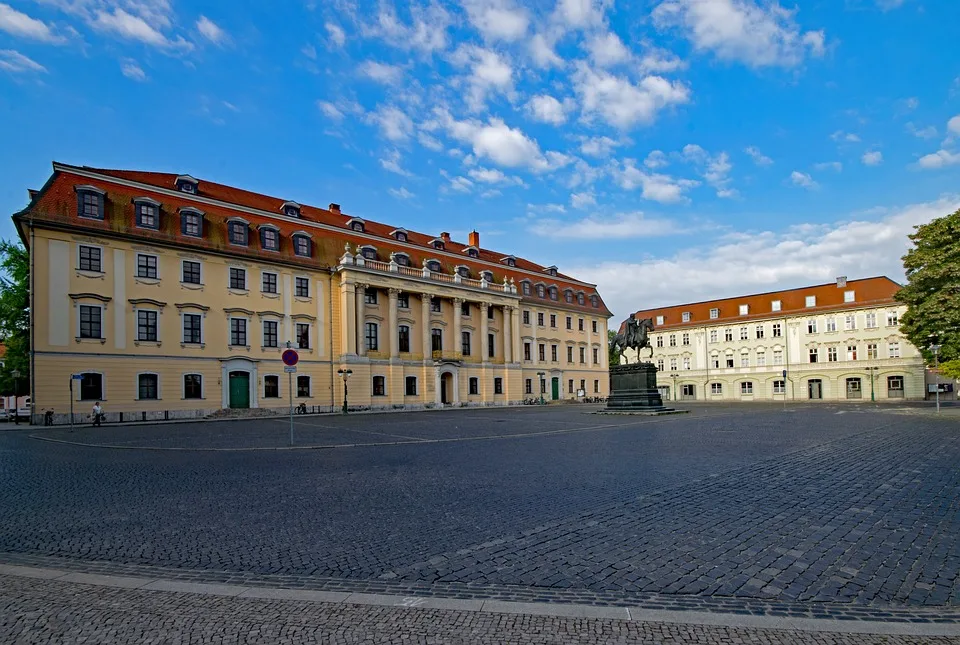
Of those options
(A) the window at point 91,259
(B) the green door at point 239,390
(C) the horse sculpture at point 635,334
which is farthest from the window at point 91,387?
(C) the horse sculpture at point 635,334

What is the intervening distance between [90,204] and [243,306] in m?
10.9

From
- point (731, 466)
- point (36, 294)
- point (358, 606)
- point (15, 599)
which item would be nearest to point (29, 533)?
point (15, 599)

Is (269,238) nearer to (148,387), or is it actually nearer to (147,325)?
(147,325)

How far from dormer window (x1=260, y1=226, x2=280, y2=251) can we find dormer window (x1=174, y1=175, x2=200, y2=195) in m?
5.19

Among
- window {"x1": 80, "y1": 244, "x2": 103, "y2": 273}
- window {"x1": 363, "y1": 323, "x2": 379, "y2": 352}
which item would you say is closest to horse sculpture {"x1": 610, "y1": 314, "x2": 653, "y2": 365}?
window {"x1": 363, "y1": 323, "x2": 379, "y2": 352}

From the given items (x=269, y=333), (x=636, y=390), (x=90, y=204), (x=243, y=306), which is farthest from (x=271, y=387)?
(x=636, y=390)

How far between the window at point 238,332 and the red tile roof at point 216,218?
4.89m

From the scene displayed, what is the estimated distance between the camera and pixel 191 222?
3744cm

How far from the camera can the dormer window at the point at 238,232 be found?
39.2m

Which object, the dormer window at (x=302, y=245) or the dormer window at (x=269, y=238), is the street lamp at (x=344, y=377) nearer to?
the dormer window at (x=302, y=245)

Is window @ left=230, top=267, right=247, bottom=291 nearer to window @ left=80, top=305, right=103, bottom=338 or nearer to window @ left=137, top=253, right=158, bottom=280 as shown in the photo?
window @ left=137, top=253, right=158, bottom=280

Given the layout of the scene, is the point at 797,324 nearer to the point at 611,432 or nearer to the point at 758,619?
the point at 611,432

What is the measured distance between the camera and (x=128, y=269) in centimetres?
3456

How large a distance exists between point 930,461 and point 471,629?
40.6 ft
